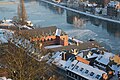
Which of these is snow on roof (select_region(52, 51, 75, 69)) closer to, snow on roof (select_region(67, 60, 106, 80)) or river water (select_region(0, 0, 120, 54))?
snow on roof (select_region(67, 60, 106, 80))

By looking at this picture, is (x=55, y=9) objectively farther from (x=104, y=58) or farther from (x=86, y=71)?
(x=86, y=71)

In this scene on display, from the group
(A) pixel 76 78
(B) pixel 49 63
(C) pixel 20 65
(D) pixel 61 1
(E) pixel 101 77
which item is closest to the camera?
(C) pixel 20 65

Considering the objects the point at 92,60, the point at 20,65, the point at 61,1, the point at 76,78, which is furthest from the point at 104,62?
the point at 61,1

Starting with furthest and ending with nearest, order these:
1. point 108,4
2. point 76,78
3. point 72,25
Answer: point 108,4, point 72,25, point 76,78

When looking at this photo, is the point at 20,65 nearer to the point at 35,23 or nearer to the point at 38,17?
the point at 35,23

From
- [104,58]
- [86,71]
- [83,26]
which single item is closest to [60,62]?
[86,71]

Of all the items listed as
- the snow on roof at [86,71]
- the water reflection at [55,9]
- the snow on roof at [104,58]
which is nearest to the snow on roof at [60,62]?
the snow on roof at [86,71]

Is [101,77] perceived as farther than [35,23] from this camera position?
No

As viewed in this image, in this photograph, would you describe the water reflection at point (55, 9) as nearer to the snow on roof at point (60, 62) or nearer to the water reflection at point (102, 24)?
the water reflection at point (102, 24)
